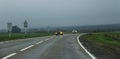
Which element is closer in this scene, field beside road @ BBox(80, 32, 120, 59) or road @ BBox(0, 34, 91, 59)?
road @ BBox(0, 34, 91, 59)

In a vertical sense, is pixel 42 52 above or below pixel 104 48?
above

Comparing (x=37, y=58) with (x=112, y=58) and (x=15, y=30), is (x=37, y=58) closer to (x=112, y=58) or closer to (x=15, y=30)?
(x=112, y=58)

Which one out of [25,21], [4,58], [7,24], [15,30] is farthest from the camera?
[15,30]

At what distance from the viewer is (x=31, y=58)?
48.9ft

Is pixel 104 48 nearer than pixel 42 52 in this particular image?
No

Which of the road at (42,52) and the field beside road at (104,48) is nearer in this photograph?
the road at (42,52)

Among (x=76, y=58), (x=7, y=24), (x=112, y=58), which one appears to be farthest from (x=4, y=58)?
(x=7, y=24)

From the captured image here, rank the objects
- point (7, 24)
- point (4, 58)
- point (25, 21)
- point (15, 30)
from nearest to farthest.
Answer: point (4, 58), point (7, 24), point (25, 21), point (15, 30)

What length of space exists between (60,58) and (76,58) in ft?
2.47

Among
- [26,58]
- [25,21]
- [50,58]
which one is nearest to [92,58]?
[50,58]

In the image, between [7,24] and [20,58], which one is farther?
[7,24]

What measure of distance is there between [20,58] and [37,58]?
2.57 feet

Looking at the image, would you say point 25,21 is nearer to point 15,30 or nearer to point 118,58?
point 118,58

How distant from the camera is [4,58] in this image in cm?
1482
